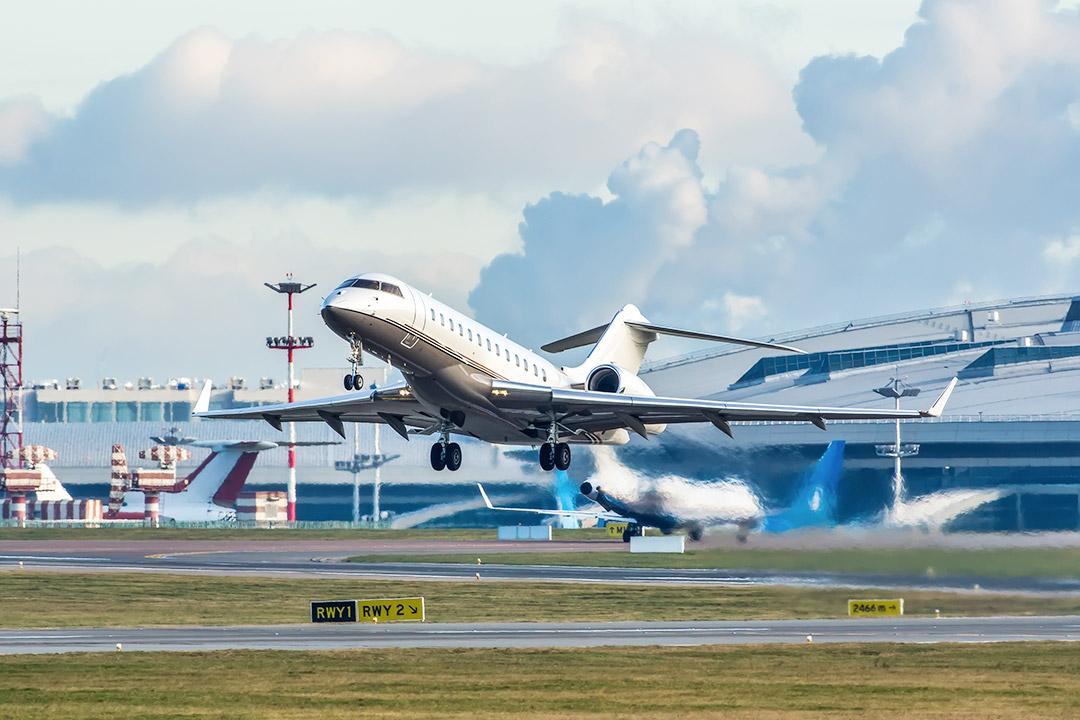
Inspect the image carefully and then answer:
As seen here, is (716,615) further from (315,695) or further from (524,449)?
(524,449)

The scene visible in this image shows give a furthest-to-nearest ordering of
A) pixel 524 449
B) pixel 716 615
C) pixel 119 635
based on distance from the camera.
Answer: pixel 524 449, pixel 716 615, pixel 119 635

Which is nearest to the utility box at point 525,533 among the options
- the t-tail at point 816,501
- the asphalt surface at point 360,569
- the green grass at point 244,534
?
the green grass at point 244,534

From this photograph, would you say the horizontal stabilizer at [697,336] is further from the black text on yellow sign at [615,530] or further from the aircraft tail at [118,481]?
the aircraft tail at [118,481]

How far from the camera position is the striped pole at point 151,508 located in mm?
118719

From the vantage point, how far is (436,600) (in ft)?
184

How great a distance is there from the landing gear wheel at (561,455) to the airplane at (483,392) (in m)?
0.03

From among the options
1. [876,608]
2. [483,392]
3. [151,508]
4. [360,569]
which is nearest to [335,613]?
[483,392]

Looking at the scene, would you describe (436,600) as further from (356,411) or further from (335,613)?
(356,411)

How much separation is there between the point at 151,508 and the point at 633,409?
264 ft

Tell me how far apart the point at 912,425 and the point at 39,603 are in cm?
7887

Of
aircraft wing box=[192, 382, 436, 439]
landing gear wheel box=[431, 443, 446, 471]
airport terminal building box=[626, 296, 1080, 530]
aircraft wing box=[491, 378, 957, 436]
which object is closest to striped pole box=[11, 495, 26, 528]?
airport terminal building box=[626, 296, 1080, 530]

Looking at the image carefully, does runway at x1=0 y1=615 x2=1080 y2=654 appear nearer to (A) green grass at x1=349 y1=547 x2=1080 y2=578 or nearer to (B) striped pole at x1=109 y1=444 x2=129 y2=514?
(A) green grass at x1=349 y1=547 x2=1080 y2=578

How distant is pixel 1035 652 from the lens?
39188mm

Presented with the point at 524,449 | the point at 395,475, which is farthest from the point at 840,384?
the point at 524,449
